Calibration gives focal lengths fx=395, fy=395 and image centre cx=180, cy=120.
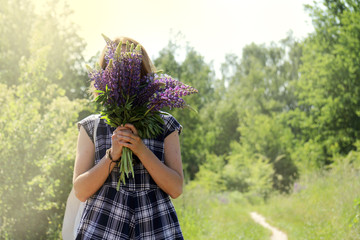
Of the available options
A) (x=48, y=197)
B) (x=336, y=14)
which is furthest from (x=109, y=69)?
(x=336, y=14)

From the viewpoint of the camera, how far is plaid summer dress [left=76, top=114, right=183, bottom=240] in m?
2.26

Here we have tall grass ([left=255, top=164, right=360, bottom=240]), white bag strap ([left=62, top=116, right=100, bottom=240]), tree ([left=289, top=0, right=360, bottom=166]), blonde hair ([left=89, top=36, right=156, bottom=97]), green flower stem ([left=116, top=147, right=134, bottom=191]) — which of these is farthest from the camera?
tree ([left=289, top=0, right=360, bottom=166])

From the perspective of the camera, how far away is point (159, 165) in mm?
2232

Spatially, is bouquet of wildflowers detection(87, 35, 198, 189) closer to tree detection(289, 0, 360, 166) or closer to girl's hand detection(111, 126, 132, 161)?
girl's hand detection(111, 126, 132, 161)

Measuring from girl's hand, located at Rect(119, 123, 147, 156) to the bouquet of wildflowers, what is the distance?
4 cm

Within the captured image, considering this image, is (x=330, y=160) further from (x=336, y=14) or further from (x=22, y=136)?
(x=22, y=136)

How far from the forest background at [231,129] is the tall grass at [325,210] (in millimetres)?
45

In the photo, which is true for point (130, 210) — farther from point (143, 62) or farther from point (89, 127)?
point (143, 62)

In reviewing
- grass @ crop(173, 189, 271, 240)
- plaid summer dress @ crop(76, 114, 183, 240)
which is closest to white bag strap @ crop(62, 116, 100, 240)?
plaid summer dress @ crop(76, 114, 183, 240)

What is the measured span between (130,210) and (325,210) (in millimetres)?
7424

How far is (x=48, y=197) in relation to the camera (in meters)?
7.42

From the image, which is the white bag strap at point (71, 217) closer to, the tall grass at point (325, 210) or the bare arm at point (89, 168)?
the bare arm at point (89, 168)

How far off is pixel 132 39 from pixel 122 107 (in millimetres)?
486

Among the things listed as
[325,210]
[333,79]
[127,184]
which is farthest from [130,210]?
[333,79]
